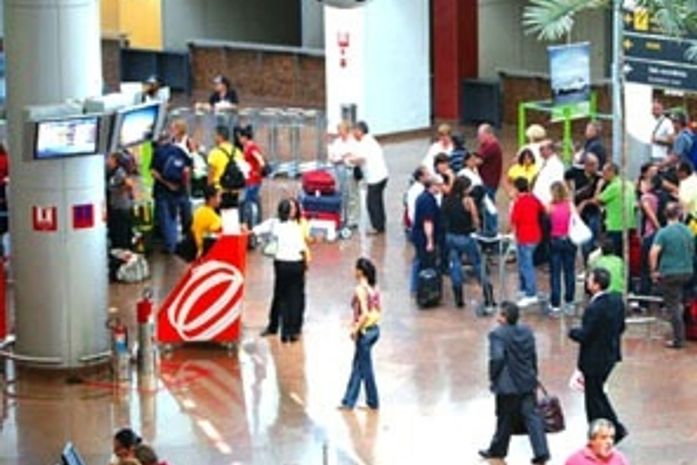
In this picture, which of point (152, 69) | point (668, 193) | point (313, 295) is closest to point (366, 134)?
point (313, 295)

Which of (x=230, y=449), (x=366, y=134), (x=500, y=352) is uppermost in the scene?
(x=366, y=134)

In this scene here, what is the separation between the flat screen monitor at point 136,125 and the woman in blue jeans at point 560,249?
4.26 m

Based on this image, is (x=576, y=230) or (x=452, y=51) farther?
(x=452, y=51)

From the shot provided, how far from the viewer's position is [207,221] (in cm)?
1792

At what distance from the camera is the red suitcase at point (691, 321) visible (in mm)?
16609

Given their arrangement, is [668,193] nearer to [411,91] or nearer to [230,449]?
[230,449]

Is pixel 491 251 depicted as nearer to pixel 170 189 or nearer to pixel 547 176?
pixel 547 176

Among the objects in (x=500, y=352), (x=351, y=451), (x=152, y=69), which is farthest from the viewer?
(x=152, y=69)

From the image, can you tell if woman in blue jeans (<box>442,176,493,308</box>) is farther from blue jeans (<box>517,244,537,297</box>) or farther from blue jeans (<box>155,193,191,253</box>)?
blue jeans (<box>155,193,191,253</box>)

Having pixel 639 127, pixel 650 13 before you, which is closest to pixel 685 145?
pixel 639 127

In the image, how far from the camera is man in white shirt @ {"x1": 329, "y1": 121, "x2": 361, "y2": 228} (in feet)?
71.7

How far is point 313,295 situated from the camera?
19.1 meters

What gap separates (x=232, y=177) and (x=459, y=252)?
3355 millimetres

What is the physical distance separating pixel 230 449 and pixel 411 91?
56.5ft
